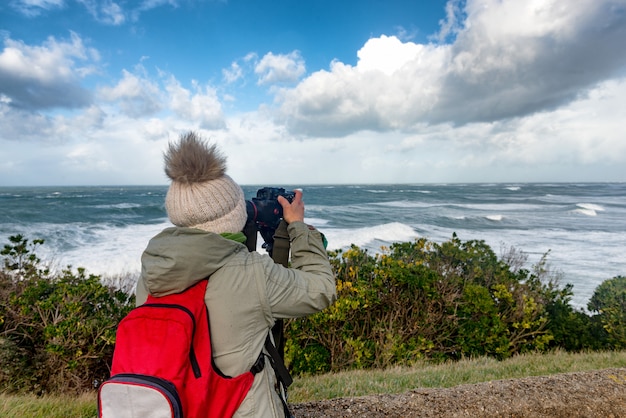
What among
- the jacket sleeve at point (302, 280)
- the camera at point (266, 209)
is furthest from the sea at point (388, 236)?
the jacket sleeve at point (302, 280)

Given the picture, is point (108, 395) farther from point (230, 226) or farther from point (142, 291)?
point (230, 226)

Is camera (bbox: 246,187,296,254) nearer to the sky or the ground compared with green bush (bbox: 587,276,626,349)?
nearer to the sky

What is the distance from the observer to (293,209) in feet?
5.41

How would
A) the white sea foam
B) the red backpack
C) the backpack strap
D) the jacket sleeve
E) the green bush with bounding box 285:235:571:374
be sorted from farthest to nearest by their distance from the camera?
the white sea foam → the green bush with bounding box 285:235:571:374 → the backpack strap → the jacket sleeve → the red backpack

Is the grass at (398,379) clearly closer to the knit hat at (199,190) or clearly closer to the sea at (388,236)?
the knit hat at (199,190)

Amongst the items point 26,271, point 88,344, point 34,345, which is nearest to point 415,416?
point 88,344

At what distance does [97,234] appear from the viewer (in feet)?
64.2

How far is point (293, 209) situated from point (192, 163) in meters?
0.48

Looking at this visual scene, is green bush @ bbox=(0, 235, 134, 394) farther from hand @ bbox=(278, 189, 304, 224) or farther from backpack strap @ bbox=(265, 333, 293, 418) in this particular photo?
hand @ bbox=(278, 189, 304, 224)

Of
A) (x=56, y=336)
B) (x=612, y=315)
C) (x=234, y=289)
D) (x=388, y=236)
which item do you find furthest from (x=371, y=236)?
(x=234, y=289)

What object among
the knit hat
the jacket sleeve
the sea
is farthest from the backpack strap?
the sea

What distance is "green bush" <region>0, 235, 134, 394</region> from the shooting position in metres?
3.36

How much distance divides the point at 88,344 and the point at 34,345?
0.59 meters

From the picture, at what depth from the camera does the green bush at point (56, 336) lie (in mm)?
3361
